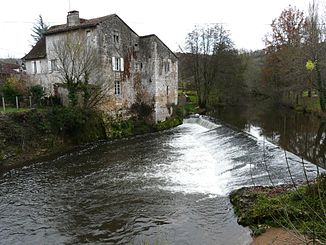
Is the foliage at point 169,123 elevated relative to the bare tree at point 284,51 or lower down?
lower down

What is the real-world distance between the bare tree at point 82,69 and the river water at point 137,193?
4.25 metres

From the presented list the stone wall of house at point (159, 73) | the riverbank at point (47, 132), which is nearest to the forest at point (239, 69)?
the stone wall of house at point (159, 73)

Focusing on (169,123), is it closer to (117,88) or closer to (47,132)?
(117,88)

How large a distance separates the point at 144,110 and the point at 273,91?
2024 centimetres

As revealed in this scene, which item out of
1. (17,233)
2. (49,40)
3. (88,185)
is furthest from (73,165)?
(49,40)

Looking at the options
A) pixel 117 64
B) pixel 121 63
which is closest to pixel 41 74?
pixel 117 64

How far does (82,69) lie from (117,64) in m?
3.81

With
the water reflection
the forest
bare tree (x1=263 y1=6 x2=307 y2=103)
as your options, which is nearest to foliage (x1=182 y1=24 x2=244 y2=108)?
the forest

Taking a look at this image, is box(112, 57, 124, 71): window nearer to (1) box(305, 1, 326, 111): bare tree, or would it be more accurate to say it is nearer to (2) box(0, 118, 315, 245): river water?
(2) box(0, 118, 315, 245): river water

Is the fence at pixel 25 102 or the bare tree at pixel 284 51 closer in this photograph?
the fence at pixel 25 102

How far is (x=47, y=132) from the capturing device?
18859 mm

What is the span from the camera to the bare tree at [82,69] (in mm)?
Result: 21125

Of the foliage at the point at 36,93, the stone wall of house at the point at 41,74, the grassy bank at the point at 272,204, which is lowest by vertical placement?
the grassy bank at the point at 272,204

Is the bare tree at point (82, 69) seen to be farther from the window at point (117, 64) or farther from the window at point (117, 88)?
the window at point (117, 88)
